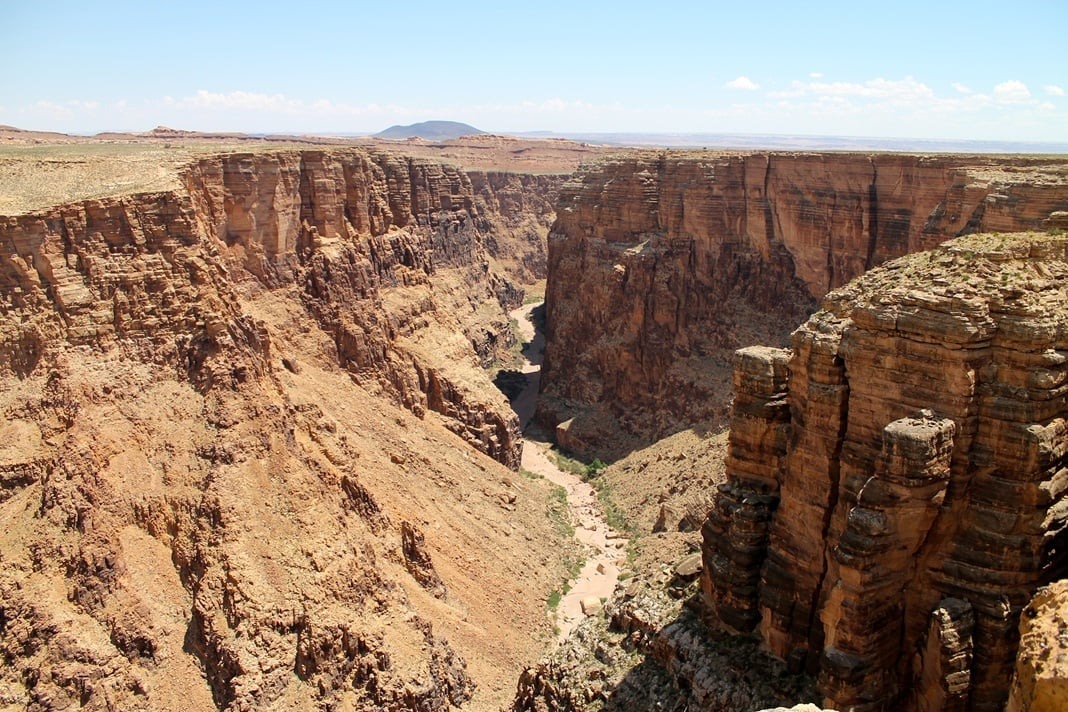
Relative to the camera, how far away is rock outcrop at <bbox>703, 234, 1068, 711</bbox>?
16984 millimetres

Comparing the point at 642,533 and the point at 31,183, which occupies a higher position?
the point at 31,183

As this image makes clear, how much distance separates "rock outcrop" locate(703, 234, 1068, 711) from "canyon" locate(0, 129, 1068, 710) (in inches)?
2.5

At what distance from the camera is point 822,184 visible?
177ft

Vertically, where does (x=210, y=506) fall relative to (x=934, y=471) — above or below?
below

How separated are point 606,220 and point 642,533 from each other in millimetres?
28533

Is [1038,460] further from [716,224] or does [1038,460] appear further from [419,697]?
[716,224]

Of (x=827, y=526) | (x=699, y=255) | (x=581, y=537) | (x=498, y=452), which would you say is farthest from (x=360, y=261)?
(x=827, y=526)

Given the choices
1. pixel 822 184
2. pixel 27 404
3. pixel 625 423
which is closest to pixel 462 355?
pixel 625 423

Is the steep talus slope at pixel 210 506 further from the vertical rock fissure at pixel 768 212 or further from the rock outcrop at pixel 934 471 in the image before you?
the vertical rock fissure at pixel 768 212

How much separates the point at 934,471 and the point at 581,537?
29291 millimetres

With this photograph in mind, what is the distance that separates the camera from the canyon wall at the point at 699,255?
49.6m

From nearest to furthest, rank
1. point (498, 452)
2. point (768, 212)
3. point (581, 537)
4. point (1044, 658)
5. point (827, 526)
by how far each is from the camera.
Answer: point (1044, 658)
point (827, 526)
point (581, 537)
point (498, 452)
point (768, 212)

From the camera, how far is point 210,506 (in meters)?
28.5

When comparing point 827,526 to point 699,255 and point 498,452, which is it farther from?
point 699,255
